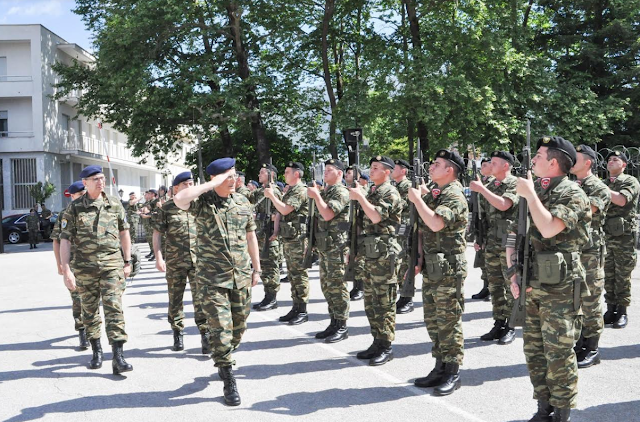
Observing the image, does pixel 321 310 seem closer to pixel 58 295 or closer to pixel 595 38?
pixel 58 295

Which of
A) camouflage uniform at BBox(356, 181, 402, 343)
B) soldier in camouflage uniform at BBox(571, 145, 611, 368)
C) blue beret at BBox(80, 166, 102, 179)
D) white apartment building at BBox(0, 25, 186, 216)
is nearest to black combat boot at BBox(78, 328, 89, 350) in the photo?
blue beret at BBox(80, 166, 102, 179)

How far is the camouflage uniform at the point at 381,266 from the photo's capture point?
6379 mm

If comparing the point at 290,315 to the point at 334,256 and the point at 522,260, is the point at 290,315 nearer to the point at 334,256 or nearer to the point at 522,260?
the point at 334,256

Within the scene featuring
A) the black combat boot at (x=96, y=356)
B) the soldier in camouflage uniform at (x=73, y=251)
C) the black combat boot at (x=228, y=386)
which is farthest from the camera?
the soldier in camouflage uniform at (x=73, y=251)

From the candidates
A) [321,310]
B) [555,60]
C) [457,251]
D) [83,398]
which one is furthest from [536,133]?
[83,398]

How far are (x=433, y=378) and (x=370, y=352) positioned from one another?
3.64 ft

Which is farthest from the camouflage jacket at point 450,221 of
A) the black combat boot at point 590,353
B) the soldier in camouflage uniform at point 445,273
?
the black combat boot at point 590,353

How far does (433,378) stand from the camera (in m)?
5.59

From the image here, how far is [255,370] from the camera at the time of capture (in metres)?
6.34

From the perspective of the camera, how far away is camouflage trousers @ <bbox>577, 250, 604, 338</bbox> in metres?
6.15

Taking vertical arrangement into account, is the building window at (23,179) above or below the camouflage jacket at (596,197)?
above

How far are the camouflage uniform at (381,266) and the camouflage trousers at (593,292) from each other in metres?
1.91

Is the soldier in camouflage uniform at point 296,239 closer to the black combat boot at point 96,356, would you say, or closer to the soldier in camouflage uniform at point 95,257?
the soldier in camouflage uniform at point 95,257

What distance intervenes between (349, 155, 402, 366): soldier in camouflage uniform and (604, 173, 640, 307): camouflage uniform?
2948 millimetres
